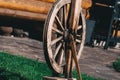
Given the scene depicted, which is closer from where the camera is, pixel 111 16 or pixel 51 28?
pixel 51 28

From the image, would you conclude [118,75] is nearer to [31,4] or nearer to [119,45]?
[31,4]

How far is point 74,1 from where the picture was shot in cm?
399

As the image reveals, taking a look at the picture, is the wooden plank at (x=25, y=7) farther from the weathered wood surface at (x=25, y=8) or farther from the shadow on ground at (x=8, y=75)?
the shadow on ground at (x=8, y=75)

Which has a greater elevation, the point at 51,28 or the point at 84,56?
the point at 51,28

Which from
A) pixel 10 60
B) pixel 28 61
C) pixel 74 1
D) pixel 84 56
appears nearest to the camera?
pixel 74 1

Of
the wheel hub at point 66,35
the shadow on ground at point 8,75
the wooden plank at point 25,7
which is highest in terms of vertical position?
the wooden plank at point 25,7

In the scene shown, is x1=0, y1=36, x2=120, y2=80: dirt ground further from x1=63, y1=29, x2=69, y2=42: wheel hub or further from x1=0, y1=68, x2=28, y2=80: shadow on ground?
x1=63, y1=29, x2=69, y2=42: wheel hub

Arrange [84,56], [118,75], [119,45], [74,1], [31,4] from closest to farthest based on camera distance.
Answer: [74,1] → [118,75] → [84,56] → [31,4] → [119,45]

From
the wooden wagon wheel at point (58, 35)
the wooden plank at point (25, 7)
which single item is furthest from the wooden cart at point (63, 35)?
the wooden plank at point (25, 7)

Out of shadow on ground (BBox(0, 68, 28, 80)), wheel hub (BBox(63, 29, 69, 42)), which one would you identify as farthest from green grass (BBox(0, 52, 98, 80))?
wheel hub (BBox(63, 29, 69, 42))

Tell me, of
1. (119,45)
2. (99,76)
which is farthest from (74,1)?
(119,45)

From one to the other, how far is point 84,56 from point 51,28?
5.91m

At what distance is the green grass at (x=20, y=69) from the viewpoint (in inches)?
193

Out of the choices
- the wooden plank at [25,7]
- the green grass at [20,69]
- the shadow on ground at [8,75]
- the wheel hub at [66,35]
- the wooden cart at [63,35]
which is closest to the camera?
the wooden cart at [63,35]
